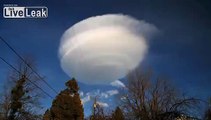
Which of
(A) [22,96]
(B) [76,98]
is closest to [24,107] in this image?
(A) [22,96]

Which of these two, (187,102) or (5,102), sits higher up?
(5,102)

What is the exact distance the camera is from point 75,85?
3033 cm

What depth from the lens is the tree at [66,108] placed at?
2717 centimetres

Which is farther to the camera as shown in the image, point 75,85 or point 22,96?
point 75,85

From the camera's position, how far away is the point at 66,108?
27594 mm

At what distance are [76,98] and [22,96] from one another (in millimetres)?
4891

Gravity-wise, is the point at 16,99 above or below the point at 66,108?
above

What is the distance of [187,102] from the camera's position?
63.8 feet

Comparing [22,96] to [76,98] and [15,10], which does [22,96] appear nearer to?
[76,98]

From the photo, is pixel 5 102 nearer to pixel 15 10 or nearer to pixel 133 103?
pixel 133 103

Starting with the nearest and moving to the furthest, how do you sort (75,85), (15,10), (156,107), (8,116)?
(15,10), (156,107), (8,116), (75,85)

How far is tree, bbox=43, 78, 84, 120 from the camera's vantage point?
27.2m

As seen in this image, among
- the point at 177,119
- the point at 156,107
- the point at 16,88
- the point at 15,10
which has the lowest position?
the point at 177,119

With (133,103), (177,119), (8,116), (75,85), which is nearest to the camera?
(177,119)
